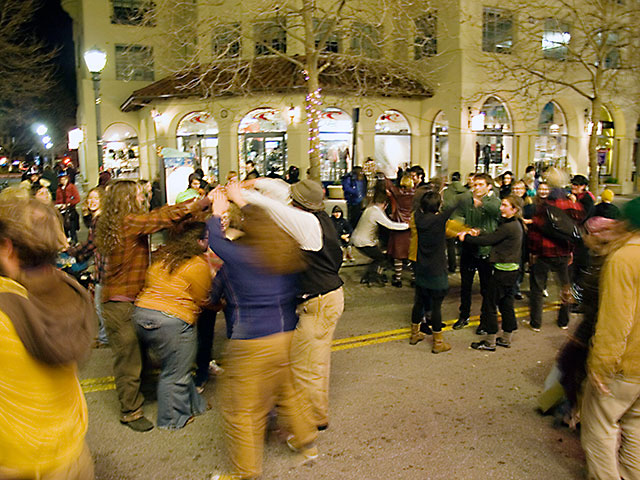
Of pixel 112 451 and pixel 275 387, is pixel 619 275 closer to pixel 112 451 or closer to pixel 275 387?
pixel 275 387

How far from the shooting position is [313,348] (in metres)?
4.32

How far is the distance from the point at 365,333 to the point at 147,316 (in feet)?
11.3

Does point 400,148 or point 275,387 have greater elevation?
point 400,148

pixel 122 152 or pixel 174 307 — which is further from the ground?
pixel 122 152

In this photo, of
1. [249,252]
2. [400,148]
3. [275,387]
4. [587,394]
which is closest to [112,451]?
[275,387]

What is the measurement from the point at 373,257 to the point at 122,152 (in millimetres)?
21998

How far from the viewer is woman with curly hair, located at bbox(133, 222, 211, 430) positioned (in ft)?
14.2

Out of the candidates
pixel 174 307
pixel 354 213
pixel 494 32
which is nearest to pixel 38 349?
pixel 174 307

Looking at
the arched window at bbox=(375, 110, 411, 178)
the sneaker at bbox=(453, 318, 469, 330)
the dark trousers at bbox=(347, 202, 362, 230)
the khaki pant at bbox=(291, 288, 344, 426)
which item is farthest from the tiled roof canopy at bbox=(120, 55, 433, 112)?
the khaki pant at bbox=(291, 288, 344, 426)

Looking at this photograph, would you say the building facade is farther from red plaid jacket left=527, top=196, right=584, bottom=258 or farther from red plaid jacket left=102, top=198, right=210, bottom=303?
red plaid jacket left=102, top=198, right=210, bottom=303

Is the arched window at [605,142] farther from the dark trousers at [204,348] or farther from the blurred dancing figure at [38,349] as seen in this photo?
the blurred dancing figure at [38,349]

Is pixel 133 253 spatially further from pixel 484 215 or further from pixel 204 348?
pixel 484 215

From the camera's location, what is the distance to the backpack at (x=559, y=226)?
6895 mm

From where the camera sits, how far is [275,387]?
3545mm
